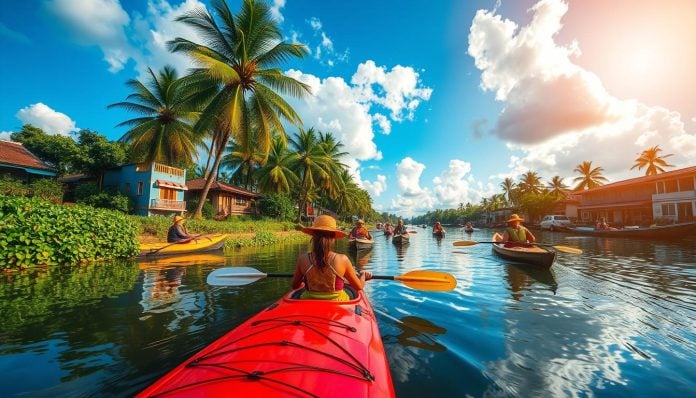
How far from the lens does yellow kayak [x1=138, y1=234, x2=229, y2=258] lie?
11742mm

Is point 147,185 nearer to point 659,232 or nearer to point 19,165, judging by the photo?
point 19,165

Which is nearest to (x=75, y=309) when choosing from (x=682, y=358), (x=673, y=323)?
(x=682, y=358)

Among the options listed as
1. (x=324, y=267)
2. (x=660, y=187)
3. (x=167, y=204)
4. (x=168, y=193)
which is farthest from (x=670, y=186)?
(x=168, y=193)

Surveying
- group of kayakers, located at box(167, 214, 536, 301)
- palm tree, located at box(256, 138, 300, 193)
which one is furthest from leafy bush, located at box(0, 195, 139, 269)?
palm tree, located at box(256, 138, 300, 193)

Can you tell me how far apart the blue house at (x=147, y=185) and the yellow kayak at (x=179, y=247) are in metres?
15.9

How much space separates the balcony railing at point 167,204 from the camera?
84.2ft

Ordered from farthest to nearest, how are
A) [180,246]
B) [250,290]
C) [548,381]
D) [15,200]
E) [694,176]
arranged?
[694,176] → [180,246] → [15,200] → [250,290] → [548,381]

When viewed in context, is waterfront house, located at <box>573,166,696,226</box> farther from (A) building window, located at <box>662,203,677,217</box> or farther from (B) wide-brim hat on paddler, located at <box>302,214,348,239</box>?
(B) wide-brim hat on paddler, located at <box>302,214,348,239</box>

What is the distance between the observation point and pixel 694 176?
2578cm

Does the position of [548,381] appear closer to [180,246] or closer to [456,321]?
[456,321]

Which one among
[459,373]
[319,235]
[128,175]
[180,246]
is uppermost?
[128,175]

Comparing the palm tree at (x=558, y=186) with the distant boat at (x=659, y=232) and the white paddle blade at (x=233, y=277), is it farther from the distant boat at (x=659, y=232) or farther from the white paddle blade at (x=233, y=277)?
the white paddle blade at (x=233, y=277)

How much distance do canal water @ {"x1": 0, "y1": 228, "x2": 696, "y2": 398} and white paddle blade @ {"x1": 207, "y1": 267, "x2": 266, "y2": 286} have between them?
22.1 inches

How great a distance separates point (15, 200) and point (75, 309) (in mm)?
6076
